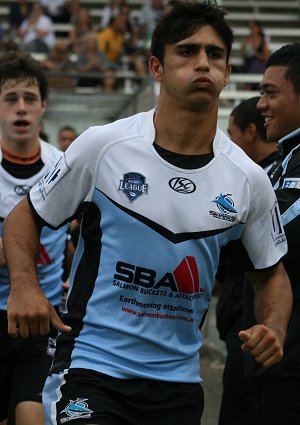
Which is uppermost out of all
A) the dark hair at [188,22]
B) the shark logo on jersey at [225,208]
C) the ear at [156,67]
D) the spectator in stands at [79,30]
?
the dark hair at [188,22]

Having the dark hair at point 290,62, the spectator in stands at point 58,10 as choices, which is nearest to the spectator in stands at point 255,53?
the spectator in stands at point 58,10

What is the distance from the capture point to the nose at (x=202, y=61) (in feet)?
12.4

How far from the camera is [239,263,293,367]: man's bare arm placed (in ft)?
11.6

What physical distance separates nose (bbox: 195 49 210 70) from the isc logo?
29.8 inches

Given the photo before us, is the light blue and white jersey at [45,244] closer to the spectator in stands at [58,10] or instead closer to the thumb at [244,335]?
the thumb at [244,335]

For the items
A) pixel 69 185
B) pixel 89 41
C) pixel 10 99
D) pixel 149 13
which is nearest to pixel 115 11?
pixel 149 13

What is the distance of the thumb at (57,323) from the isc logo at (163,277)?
27 cm

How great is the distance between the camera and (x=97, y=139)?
376 centimetres

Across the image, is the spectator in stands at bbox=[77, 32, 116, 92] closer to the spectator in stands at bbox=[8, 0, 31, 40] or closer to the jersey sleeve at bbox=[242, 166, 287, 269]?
the spectator in stands at bbox=[8, 0, 31, 40]

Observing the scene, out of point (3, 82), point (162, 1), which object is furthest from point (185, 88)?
point (162, 1)

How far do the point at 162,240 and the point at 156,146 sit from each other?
15.9 inches

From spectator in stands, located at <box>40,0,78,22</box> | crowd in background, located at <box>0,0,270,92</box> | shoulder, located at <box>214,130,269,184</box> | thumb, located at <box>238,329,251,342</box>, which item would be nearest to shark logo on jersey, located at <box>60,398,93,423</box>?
thumb, located at <box>238,329,251,342</box>

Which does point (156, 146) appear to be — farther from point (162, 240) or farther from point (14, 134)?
point (14, 134)

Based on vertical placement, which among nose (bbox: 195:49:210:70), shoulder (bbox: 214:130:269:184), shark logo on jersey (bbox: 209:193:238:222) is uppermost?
nose (bbox: 195:49:210:70)
